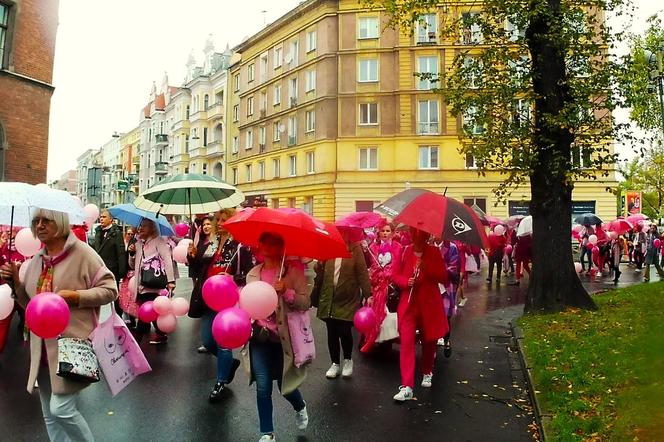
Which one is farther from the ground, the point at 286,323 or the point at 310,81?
the point at 310,81

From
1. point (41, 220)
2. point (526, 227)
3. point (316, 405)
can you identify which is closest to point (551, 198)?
point (526, 227)

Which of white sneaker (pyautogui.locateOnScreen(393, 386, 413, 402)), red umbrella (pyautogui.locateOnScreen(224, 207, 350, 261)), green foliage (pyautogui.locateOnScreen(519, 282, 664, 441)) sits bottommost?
white sneaker (pyautogui.locateOnScreen(393, 386, 413, 402))

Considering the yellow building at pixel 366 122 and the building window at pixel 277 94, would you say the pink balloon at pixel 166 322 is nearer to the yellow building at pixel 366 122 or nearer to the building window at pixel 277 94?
the yellow building at pixel 366 122

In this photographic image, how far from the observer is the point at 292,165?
45.6 meters

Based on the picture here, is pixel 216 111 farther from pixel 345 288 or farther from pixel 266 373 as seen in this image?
pixel 266 373

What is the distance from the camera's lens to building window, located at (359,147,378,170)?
132ft

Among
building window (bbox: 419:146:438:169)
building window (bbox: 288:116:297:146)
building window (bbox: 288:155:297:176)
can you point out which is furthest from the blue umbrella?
building window (bbox: 288:116:297:146)

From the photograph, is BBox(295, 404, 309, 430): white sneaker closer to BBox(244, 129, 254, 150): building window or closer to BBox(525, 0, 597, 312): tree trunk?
BBox(525, 0, 597, 312): tree trunk

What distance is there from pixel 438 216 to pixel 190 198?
12.0 ft

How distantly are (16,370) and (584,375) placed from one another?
22.0 feet

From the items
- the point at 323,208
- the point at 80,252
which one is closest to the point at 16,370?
the point at 80,252

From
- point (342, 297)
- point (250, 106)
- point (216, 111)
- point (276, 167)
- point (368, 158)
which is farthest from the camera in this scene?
point (216, 111)

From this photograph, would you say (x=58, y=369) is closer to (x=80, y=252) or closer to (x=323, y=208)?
(x=80, y=252)

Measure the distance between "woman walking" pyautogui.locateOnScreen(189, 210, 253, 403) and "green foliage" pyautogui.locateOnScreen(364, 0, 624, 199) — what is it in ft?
20.3
